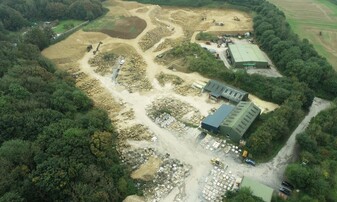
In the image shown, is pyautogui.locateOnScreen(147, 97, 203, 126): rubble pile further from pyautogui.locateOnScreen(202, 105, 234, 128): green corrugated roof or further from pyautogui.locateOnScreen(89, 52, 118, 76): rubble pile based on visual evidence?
pyautogui.locateOnScreen(89, 52, 118, 76): rubble pile

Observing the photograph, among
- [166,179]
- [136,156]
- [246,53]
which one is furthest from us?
[246,53]

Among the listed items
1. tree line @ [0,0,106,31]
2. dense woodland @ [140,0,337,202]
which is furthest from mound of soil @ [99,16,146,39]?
dense woodland @ [140,0,337,202]

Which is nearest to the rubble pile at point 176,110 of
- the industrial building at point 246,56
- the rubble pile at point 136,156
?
the rubble pile at point 136,156

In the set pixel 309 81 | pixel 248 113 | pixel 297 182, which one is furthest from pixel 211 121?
pixel 309 81

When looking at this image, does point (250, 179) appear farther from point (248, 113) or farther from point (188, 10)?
point (188, 10)

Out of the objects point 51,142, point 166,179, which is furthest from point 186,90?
point 51,142

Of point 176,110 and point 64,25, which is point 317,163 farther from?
point 64,25
